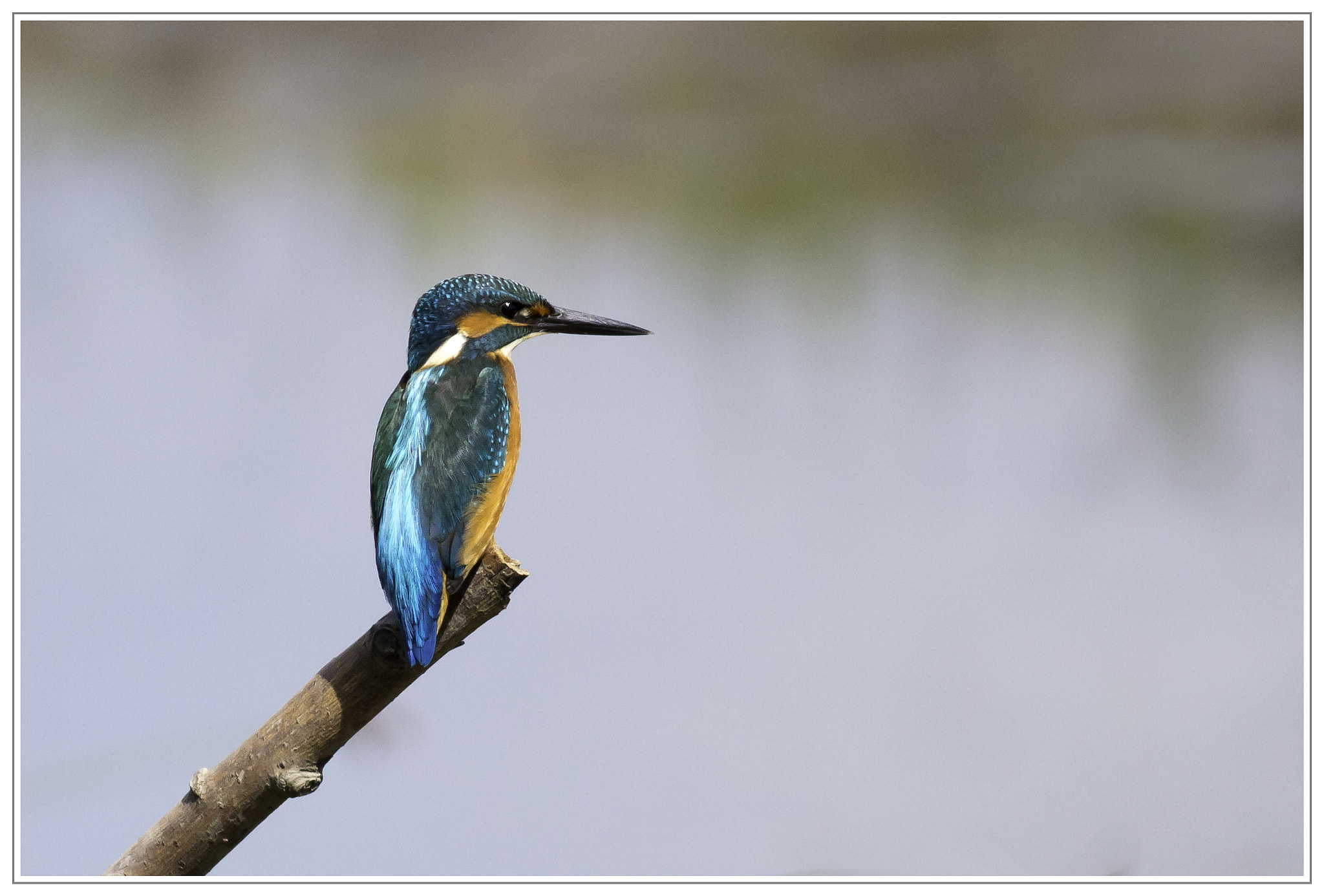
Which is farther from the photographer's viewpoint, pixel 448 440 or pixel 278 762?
pixel 448 440

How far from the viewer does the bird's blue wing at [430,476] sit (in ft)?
3.91

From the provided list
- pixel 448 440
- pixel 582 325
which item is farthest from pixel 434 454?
pixel 582 325

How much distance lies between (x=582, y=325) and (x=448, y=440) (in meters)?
0.33

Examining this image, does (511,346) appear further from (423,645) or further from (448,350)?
(423,645)

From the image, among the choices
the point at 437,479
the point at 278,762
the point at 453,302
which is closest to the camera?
the point at 278,762

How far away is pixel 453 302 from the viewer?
1.46 meters

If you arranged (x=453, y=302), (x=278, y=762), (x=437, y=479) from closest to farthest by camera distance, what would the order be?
(x=278, y=762) < (x=437, y=479) < (x=453, y=302)

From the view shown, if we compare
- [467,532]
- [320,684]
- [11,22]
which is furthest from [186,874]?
[11,22]

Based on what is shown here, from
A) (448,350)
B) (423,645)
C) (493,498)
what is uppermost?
(448,350)

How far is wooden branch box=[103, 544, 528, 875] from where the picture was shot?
1134mm

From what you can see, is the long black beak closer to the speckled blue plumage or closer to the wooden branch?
the speckled blue plumage

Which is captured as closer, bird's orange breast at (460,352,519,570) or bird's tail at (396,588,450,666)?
bird's tail at (396,588,450,666)

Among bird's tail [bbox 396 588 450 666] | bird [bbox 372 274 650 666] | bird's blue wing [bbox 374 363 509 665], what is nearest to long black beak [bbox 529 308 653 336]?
bird [bbox 372 274 650 666]

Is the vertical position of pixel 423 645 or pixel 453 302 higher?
A: pixel 453 302
